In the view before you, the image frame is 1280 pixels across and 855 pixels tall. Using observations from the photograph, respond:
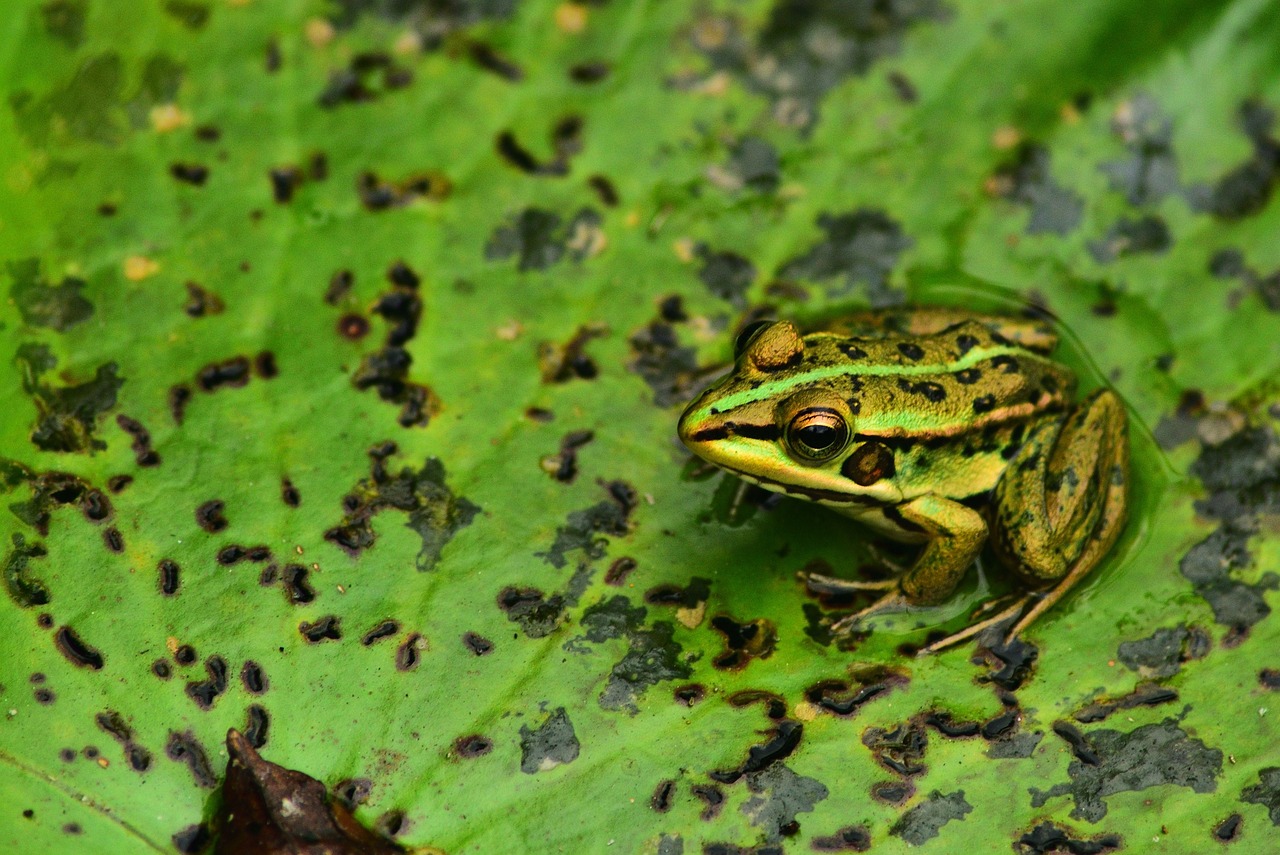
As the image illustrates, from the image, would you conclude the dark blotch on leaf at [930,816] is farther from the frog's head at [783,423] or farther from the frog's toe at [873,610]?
the frog's head at [783,423]

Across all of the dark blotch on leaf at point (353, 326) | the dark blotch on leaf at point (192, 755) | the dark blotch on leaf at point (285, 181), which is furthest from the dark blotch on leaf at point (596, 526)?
the dark blotch on leaf at point (285, 181)

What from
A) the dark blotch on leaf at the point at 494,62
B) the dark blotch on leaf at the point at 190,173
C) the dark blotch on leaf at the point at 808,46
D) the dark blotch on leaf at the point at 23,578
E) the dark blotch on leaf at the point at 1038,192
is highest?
the dark blotch on leaf at the point at 808,46

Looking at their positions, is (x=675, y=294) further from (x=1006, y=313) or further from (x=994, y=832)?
(x=994, y=832)

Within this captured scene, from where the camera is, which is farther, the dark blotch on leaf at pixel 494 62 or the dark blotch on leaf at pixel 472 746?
the dark blotch on leaf at pixel 494 62

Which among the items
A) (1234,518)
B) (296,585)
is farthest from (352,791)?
(1234,518)

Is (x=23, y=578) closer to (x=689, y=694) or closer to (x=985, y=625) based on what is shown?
(x=689, y=694)

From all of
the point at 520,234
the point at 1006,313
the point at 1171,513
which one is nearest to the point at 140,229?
the point at 520,234
